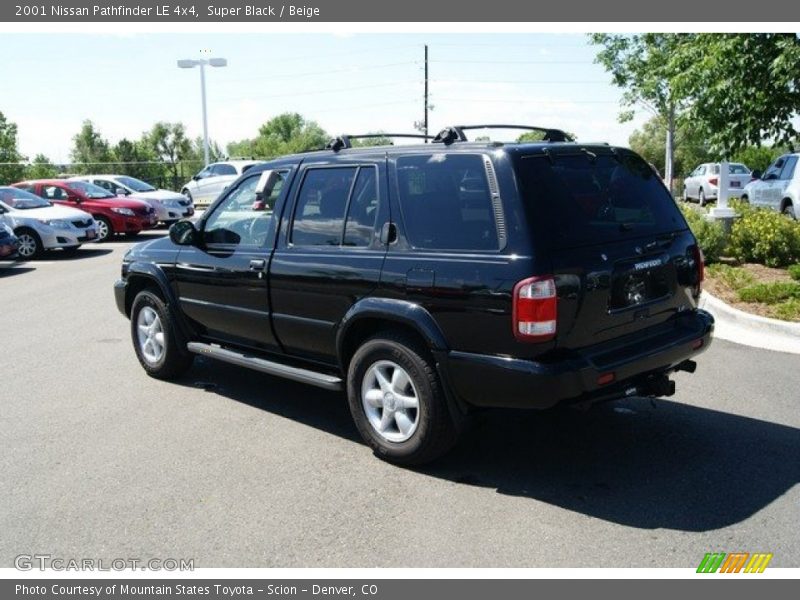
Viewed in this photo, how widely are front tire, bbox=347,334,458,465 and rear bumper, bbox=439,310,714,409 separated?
0.56ft

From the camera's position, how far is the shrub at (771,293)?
344 inches

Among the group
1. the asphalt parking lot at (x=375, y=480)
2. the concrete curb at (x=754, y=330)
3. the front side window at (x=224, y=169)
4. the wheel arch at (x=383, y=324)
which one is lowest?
the asphalt parking lot at (x=375, y=480)

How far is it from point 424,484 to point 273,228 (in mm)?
2250

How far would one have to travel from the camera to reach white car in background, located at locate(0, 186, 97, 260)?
1672cm

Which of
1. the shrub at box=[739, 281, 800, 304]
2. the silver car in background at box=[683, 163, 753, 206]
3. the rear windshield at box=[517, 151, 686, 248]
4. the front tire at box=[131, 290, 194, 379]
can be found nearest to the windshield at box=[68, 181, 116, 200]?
the front tire at box=[131, 290, 194, 379]

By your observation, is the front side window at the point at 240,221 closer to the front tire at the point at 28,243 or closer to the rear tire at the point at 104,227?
the front tire at the point at 28,243

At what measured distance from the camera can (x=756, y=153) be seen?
120 feet

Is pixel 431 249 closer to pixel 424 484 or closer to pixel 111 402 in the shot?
pixel 424 484

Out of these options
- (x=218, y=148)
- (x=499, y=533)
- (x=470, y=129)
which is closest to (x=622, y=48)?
(x=470, y=129)

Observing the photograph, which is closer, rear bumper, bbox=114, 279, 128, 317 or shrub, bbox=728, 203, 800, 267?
rear bumper, bbox=114, 279, 128, 317

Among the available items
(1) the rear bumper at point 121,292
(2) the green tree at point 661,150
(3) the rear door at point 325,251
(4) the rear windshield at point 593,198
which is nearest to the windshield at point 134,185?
(1) the rear bumper at point 121,292

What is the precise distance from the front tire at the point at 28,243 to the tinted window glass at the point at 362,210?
13741 millimetres

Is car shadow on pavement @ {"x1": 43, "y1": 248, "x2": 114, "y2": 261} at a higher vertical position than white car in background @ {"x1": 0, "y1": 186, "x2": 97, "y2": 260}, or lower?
lower

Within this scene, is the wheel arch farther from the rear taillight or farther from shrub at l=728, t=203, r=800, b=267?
shrub at l=728, t=203, r=800, b=267
